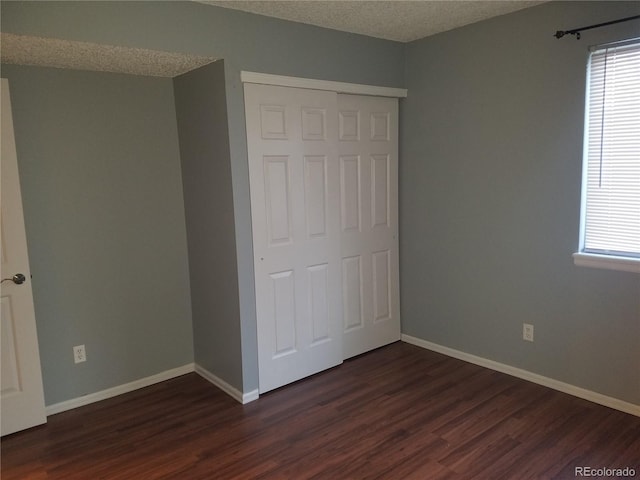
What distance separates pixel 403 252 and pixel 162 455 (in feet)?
7.57

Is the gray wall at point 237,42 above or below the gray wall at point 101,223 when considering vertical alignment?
above

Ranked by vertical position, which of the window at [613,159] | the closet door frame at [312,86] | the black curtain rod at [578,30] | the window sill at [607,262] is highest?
the black curtain rod at [578,30]

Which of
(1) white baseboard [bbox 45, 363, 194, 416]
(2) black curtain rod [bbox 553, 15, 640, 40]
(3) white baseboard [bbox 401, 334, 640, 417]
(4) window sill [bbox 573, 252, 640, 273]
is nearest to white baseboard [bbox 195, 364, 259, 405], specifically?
(1) white baseboard [bbox 45, 363, 194, 416]

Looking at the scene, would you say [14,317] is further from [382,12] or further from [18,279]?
[382,12]

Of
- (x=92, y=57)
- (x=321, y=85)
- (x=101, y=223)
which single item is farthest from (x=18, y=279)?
(x=321, y=85)

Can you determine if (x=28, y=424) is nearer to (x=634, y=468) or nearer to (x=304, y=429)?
Result: (x=304, y=429)

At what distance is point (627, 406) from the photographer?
277 centimetres

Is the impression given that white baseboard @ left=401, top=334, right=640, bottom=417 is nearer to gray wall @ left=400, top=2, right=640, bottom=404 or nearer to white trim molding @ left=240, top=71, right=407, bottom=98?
gray wall @ left=400, top=2, right=640, bottom=404

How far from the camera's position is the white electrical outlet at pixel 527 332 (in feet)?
10.5

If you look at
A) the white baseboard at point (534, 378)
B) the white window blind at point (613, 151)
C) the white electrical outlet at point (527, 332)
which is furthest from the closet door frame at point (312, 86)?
the white window blind at point (613, 151)

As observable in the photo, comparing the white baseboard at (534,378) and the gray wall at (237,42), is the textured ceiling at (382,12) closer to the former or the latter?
the gray wall at (237,42)

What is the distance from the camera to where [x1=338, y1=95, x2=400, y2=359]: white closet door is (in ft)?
11.5

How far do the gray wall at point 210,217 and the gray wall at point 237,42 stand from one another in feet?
0.20

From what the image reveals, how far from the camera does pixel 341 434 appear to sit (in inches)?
105
